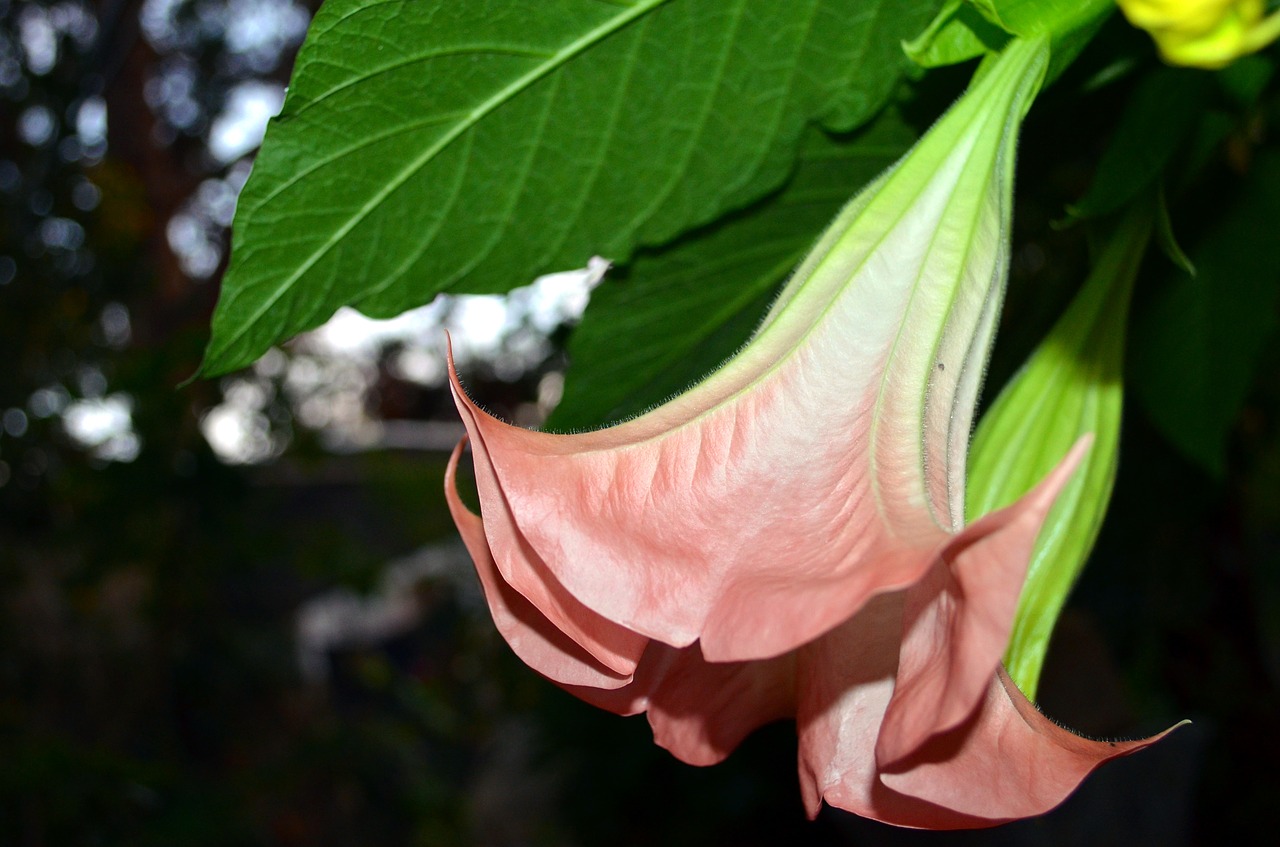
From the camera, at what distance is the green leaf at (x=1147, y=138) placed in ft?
0.93

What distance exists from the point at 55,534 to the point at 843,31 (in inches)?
74.0

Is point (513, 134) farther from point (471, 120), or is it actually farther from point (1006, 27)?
point (1006, 27)

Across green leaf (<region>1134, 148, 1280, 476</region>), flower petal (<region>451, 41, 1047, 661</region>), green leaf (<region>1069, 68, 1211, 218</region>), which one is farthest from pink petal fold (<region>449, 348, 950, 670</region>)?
green leaf (<region>1134, 148, 1280, 476</region>)

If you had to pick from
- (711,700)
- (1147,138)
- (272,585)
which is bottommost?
(272,585)

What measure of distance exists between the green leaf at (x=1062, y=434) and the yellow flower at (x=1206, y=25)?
0.48ft

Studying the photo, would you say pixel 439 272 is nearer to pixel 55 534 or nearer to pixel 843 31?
pixel 843 31

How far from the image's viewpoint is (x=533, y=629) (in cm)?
23

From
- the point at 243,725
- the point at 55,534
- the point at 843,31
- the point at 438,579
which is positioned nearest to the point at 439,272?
the point at 843,31

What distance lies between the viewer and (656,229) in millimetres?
337

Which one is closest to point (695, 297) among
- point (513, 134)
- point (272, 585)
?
point (513, 134)

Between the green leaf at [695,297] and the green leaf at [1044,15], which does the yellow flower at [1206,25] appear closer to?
the green leaf at [1044,15]

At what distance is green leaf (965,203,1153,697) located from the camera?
0.96 ft

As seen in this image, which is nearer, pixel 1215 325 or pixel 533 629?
pixel 533 629

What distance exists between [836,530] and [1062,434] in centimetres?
14
